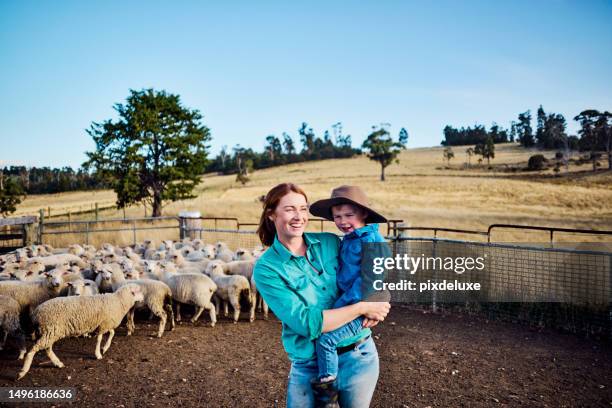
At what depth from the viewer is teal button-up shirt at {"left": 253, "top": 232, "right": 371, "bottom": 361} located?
7.82ft

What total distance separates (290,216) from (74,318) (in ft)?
18.5

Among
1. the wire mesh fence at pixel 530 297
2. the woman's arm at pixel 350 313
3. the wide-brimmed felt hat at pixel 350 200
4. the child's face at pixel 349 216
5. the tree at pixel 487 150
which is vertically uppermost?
the tree at pixel 487 150

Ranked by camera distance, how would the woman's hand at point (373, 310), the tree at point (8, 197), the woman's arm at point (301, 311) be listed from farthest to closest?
the tree at point (8, 197), the woman's hand at point (373, 310), the woman's arm at point (301, 311)

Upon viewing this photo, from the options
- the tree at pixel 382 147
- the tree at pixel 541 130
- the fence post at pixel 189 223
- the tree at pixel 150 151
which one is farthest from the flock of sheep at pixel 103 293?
the tree at pixel 541 130

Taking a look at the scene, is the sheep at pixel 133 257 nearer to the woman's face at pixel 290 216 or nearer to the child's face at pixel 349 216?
the child's face at pixel 349 216

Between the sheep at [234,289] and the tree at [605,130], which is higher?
the tree at [605,130]

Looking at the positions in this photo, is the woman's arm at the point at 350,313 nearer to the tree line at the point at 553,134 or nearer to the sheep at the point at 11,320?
the sheep at the point at 11,320

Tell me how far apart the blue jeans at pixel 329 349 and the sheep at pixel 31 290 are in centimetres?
722

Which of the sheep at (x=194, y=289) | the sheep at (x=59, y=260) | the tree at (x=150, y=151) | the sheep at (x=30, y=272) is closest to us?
the sheep at (x=194, y=289)

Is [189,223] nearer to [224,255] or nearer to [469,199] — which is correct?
[224,255]

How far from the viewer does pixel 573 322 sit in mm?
7969

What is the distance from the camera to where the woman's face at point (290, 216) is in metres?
2.61

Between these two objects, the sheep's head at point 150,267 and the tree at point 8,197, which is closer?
the sheep's head at point 150,267

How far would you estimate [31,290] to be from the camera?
25.7 ft
